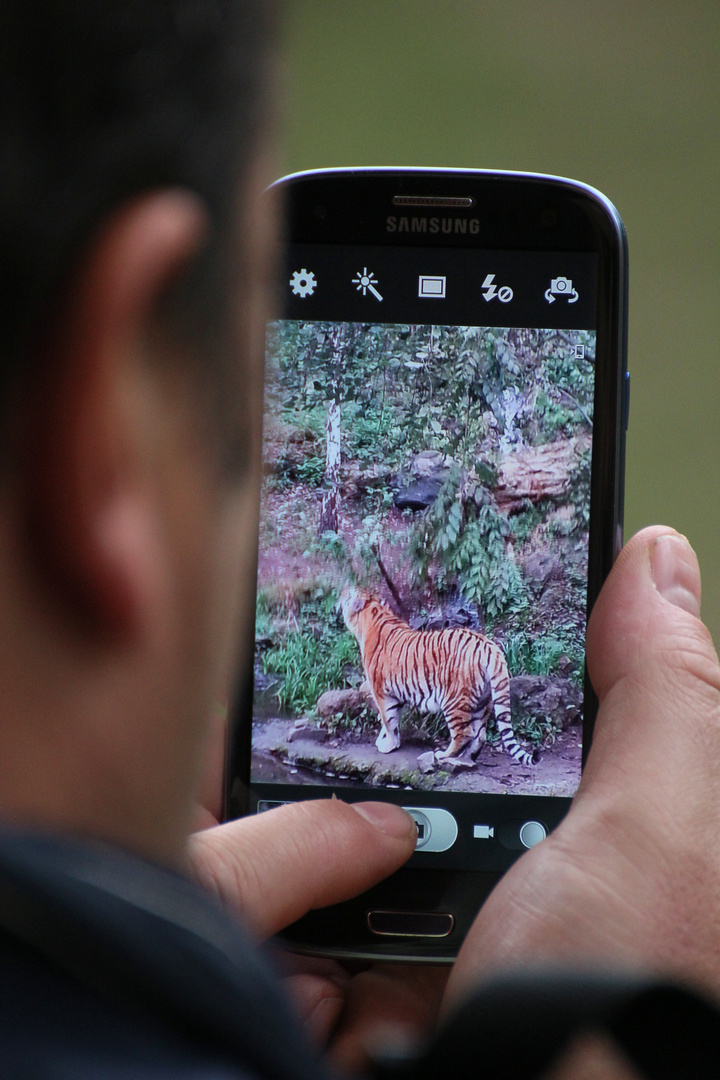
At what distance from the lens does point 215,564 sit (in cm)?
20

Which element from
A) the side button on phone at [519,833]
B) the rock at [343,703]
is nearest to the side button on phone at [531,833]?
the side button on phone at [519,833]

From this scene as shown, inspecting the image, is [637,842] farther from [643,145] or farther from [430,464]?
[643,145]

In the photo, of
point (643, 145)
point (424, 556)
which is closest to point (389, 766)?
point (424, 556)

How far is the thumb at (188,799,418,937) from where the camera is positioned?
0.46 metres

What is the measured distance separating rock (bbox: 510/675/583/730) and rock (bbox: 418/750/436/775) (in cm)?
6

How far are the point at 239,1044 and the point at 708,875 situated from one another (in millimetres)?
349

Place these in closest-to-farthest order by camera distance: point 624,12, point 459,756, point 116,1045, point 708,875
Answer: point 116,1045, point 708,875, point 459,756, point 624,12

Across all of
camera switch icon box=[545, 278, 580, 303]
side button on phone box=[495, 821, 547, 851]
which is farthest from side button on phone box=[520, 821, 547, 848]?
camera switch icon box=[545, 278, 580, 303]

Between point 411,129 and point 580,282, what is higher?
point 411,129

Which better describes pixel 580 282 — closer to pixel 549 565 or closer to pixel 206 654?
pixel 549 565

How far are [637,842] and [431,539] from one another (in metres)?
0.21

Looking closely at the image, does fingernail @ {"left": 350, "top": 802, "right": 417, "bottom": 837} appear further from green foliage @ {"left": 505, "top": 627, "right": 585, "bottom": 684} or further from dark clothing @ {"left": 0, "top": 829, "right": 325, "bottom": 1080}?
dark clothing @ {"left": 0, "top": 829, "right": 325, "bottom": 1080}

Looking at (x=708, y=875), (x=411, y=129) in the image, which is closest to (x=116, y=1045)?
(x=708, y=875)

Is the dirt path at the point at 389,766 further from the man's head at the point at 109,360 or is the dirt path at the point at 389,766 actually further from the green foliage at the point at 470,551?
the man's head at the point at 109,360
